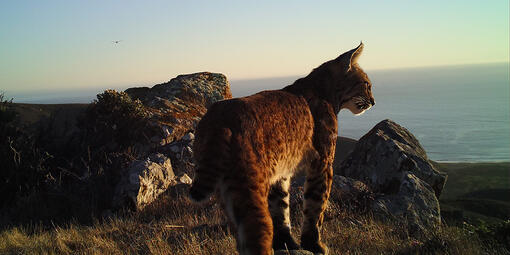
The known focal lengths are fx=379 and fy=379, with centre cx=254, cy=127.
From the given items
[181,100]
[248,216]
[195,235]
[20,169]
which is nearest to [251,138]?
[248,216]

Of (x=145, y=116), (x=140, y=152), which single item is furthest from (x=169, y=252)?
(x=145, y=116)

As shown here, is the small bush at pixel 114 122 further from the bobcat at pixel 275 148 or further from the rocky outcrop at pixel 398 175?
the bobcat at pixel 275 148

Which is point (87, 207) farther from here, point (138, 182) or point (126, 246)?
point (126, 246)

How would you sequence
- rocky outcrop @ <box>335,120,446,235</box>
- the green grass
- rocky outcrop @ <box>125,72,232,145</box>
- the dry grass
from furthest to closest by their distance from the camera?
the green grass < rocky outcrop @ <box>125,72,232,145</box> < rocky outcrop @ <box>335,120,446,235</box> < the dry grass

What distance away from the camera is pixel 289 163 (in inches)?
185

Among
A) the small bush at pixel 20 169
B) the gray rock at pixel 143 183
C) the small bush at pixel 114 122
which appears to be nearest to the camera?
the gray rock at pixel 143 183

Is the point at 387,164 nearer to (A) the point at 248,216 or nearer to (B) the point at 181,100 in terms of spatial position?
(B) the point at 181,100

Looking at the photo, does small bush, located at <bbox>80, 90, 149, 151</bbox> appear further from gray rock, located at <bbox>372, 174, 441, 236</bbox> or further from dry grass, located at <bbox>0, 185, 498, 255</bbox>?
gray rock, located at <bbox>372, 174, 441, 236</bbox>

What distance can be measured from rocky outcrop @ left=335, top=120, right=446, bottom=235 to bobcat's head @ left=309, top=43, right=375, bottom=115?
3139 mm

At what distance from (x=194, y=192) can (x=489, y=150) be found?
62.7m

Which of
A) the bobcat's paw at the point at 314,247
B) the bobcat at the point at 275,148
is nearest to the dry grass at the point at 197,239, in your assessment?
the bobcat's paw at the point at 314,247

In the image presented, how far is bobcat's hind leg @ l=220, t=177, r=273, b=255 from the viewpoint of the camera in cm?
342

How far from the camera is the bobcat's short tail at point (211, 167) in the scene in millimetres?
3570

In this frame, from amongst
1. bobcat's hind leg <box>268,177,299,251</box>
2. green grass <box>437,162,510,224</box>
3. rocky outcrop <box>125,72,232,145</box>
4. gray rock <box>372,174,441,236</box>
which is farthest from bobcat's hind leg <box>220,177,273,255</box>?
green grass <box>437,162,510,224</box>
